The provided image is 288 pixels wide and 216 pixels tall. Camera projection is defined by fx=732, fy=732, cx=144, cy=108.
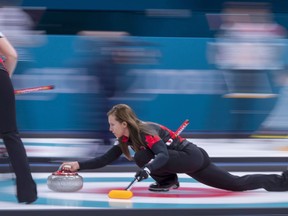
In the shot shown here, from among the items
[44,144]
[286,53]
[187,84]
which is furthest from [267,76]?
[44,144]

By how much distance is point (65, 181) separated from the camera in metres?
5.22

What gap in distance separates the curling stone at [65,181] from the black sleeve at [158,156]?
63 centimetres

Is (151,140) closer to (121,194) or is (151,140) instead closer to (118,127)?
(118,127)

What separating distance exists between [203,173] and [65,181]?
0.99m

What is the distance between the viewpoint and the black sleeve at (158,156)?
4.87 m

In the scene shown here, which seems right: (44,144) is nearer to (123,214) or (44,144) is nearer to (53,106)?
(53,106)

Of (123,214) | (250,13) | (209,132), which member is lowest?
(123,214)

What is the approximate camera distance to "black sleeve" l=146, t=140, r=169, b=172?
487 centimetres

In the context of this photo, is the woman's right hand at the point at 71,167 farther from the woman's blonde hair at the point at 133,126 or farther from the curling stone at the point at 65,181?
the woman's blonde hair at the point at 133,126

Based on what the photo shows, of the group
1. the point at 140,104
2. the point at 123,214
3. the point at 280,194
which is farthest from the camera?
the point at 140,104

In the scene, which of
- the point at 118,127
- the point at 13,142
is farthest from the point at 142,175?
the point at 13,142

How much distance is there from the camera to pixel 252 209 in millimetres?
4566

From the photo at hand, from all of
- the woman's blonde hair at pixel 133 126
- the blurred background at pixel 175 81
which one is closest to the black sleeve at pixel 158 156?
the woman's blonde hair at pixel 133 126

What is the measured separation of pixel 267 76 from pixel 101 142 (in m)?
2.29
